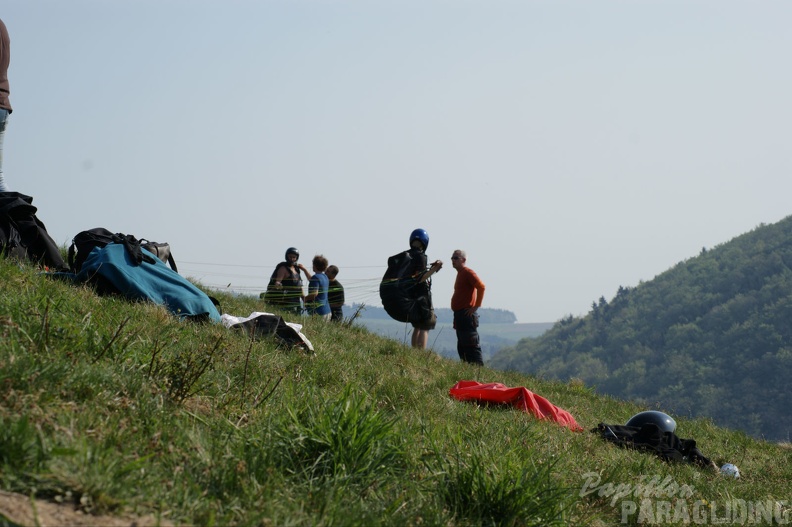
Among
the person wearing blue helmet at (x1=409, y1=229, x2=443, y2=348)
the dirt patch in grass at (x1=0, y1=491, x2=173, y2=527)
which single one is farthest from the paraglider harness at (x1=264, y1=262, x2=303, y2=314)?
the dirt patch in grass at (x1=0, y1=491, x2=173, y2=527)

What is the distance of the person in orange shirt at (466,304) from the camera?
518 inches

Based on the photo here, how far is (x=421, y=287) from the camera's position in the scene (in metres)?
12.8

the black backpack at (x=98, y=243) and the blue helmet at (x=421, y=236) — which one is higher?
the blue helmet at (x=421, y=236)

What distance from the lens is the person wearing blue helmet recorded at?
12727 mm

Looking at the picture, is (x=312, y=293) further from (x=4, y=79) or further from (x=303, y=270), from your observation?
(x=4, y=79)

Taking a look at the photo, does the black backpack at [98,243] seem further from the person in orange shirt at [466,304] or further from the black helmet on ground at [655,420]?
the person in orange shirt at [466,304]

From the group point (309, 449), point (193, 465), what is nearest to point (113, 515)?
point (193, 465)

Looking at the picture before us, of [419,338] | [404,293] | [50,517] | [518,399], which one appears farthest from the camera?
[404,293]

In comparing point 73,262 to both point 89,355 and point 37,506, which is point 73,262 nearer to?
point 89,355

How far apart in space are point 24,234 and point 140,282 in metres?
1.58

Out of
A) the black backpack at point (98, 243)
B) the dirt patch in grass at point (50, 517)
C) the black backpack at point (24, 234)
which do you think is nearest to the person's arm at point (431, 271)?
the black backpack at point (98, 243)

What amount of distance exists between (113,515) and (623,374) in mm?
202348

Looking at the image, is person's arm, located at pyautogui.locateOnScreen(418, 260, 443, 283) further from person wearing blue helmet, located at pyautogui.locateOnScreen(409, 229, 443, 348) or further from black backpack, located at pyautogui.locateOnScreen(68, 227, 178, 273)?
black backpack, located at pyautogui.locateOnScreen(68, 227, 178, 273)

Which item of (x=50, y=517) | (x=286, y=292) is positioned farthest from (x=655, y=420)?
(x=286, y=292)
